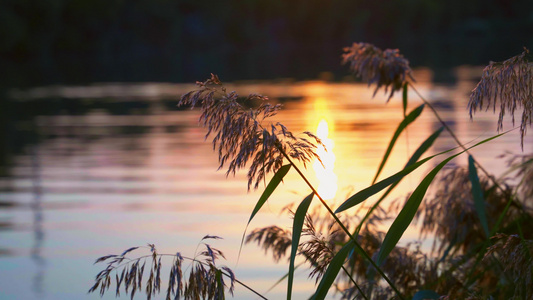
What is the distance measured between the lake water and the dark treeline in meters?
23.1

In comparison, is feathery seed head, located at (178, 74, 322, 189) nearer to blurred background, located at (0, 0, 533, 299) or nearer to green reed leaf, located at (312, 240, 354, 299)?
green reed leaf, located at (312, 240, 354, 299)

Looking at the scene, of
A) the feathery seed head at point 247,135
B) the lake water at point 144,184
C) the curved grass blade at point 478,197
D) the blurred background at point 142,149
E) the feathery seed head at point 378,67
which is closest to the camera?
the feathery seed head at point 247,135

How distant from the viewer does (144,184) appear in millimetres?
11586

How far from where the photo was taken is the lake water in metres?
7.32

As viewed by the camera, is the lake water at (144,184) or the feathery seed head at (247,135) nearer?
the feathery seed head at (247,135)

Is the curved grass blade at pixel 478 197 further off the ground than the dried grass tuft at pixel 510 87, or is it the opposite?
the dried grass tuft at pixel 510 87

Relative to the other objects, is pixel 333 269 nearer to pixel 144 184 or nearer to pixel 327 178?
pixel 327 178

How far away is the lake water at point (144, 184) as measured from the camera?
732 cm

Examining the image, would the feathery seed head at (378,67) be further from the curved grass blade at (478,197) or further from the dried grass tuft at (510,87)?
the dried grass tuft at (510,87)

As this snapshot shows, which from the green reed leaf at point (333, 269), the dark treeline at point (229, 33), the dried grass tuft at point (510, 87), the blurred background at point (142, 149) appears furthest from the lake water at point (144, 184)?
the dark treeline at point (229, 33)

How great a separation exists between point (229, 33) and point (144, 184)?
6369cm

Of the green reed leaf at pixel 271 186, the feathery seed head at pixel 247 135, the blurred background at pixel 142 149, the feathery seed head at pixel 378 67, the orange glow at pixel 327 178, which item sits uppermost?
the feathery seed head at pixel 378 67

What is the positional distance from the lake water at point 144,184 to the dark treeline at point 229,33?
75.8ft

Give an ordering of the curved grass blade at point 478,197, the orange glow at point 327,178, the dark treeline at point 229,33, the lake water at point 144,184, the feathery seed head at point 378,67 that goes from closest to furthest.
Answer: the curved grass blade at point 478,197
the feathery seed head at point 378,67
the lake water at point 144,184
the orange glow at point 327,178
the dark treeline at point 229,33
